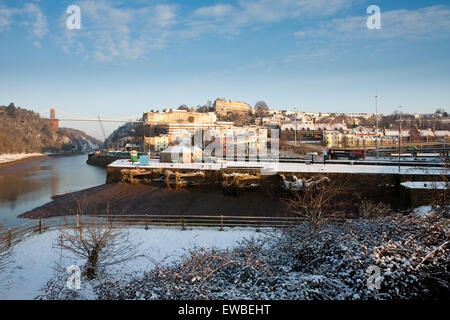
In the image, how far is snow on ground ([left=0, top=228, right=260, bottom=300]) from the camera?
5203mm

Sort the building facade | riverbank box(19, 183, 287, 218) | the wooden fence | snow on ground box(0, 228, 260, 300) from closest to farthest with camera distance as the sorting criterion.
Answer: snow on ground box(0, 228, 260, 300) < the wooden fence < riverbank box(19, 183, 287, 218) < the building facade

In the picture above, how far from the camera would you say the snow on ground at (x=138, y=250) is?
5203mm

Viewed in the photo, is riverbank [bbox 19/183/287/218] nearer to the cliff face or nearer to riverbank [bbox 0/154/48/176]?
riverbank [bbox 0/154/48/176]

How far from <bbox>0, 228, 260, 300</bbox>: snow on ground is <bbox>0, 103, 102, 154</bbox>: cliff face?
70126mm

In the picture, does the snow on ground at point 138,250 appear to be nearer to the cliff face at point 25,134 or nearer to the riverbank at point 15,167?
the riverbank at point 15,167

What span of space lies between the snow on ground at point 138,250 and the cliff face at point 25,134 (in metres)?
70.1

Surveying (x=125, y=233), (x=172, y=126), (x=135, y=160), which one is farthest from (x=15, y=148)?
(x=125, y=233)

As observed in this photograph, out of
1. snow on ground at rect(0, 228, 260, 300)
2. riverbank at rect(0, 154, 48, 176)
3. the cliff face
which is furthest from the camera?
the cliff face

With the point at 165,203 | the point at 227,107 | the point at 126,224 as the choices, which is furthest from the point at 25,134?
the point at 126,224

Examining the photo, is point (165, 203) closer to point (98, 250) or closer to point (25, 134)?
point (98, 250)

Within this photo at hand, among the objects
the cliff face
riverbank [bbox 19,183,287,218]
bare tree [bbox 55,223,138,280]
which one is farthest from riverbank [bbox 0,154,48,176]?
bare tree [bbox 55,223,138,280]

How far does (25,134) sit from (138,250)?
91.1m

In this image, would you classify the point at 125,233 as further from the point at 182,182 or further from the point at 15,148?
the point at 15,148
